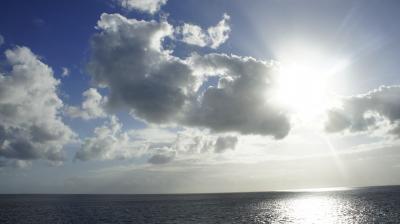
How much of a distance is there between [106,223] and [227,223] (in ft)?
102

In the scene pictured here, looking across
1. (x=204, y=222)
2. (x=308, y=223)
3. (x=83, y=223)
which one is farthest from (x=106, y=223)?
(x=308, y=223)

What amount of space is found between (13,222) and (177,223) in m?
44.3

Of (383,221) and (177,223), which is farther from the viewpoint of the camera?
(177,223)

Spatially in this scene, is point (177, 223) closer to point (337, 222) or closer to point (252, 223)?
point (252, 223)

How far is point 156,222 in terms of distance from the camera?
314ft

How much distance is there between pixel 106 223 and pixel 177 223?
62.2 feet

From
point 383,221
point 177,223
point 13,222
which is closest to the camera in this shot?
point 383,221

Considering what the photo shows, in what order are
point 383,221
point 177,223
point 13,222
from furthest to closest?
point 13,222 < point 177,223 < point 383,221

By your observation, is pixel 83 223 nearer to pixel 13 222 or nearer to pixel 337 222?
pixel 13 222

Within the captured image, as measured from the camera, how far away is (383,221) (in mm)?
85000

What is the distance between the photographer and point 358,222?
87.2m

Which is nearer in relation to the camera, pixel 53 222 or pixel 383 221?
pixel 383 221

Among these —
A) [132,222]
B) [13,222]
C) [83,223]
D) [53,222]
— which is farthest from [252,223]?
[13,222]

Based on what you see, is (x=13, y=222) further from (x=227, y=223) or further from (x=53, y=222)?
(x=227, y=223)
